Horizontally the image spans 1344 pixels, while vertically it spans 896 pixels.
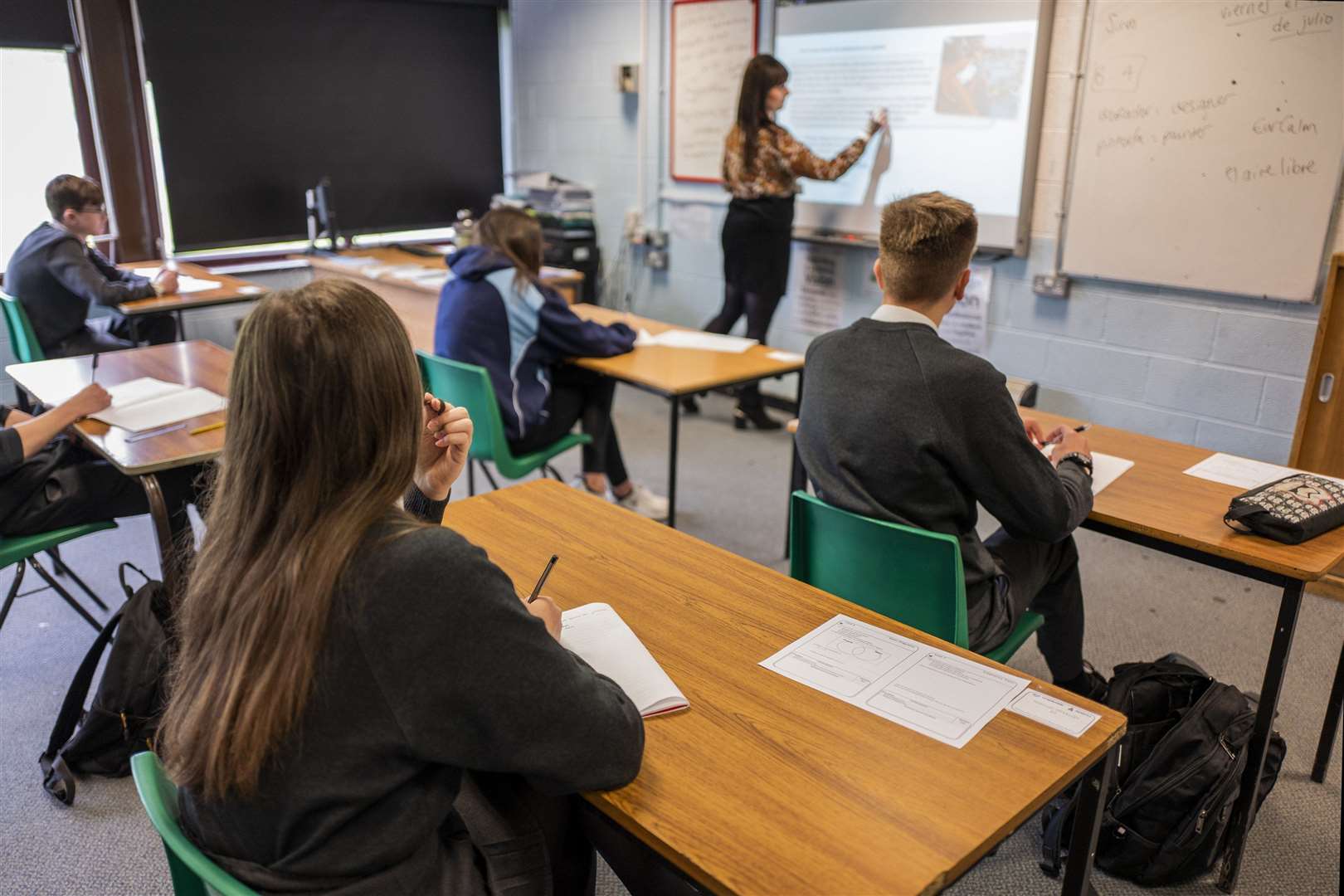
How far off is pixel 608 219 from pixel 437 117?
125cm

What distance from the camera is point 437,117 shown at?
19.5ft

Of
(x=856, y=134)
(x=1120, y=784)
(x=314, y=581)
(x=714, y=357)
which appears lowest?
(x=1120, y=784)

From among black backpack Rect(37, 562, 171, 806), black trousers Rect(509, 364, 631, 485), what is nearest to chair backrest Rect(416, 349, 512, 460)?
black trousers Rect(509, 364, 631, 485)

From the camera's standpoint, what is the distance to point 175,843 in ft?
3.18

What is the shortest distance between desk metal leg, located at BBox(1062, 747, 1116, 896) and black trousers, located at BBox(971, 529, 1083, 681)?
693mm

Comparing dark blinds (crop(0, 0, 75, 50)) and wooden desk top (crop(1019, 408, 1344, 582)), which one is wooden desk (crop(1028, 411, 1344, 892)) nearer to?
wooden desk top (crop(1019, 408, 1344, 582))

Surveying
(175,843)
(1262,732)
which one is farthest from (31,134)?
(1262,732)

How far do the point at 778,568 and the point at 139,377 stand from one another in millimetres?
1978

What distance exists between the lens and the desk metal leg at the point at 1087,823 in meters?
1.20

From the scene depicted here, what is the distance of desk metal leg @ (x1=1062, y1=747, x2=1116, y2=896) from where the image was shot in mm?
1201

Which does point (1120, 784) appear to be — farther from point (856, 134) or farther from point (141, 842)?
point (856, 134)

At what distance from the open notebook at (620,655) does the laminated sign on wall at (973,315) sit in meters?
2.93

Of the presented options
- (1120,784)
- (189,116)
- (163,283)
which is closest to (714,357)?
(1120,784)

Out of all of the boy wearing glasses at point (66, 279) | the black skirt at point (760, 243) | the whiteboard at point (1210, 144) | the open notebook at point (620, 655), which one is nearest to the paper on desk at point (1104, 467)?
the open notebook at point (620, 655)
